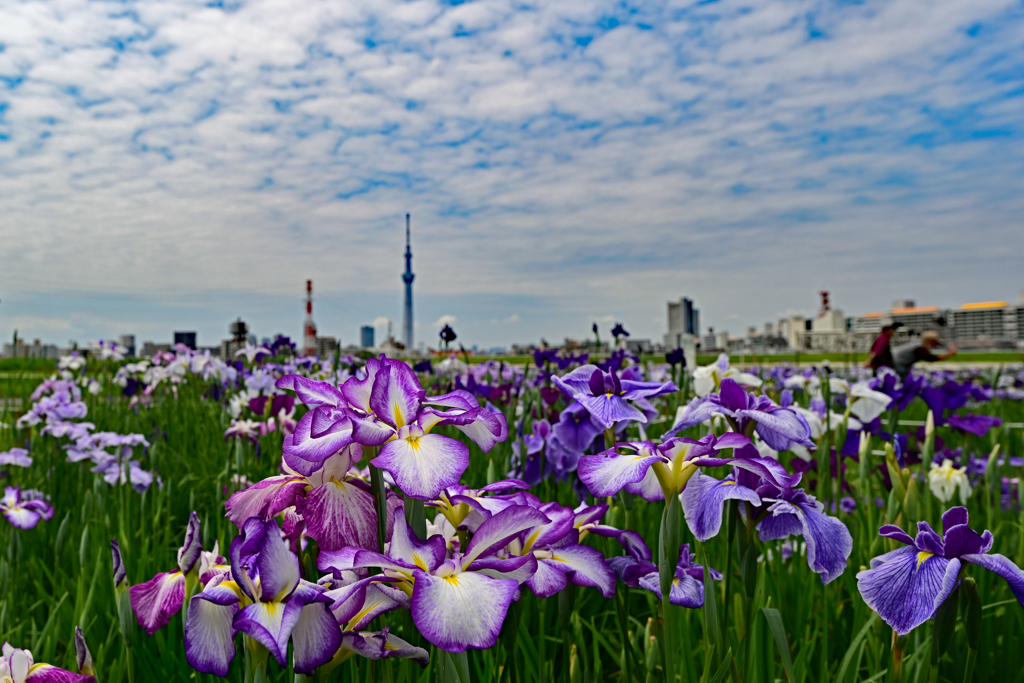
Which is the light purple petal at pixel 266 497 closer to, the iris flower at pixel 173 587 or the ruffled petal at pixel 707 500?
the iris flower at pixel 173 587

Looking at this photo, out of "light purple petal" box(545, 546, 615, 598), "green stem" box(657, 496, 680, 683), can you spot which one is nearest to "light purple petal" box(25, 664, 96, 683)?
"light purple petal" box(545, 546, 615, 598)

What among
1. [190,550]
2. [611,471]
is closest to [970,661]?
[611,471]

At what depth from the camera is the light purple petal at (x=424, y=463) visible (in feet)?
2.71

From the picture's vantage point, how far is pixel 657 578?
4.49ft

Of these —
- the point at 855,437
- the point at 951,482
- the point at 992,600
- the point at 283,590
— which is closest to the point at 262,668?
the point at 283,590

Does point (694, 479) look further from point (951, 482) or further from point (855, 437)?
point (951, 482)

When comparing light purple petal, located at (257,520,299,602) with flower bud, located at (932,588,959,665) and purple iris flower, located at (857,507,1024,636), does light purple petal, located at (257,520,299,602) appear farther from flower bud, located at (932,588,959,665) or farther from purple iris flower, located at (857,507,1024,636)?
flower bud, located at (932,588,959,665)

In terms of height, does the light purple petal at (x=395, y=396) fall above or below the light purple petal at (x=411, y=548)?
above

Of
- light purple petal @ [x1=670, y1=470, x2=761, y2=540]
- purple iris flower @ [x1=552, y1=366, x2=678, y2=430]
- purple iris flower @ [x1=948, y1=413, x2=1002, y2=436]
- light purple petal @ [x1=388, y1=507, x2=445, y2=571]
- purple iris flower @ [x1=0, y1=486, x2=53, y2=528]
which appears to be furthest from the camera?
purple iris flower @ [x1=948, y1=413, x2=1002, y2=436]

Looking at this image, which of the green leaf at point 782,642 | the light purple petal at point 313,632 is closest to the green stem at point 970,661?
the green leaf at point 782,642

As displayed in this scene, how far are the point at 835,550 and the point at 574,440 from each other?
2.81 feet

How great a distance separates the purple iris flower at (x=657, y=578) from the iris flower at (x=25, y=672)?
982 millimetres

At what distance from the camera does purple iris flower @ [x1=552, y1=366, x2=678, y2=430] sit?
1.43 m

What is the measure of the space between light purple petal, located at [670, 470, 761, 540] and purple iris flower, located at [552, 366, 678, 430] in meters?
0.22
